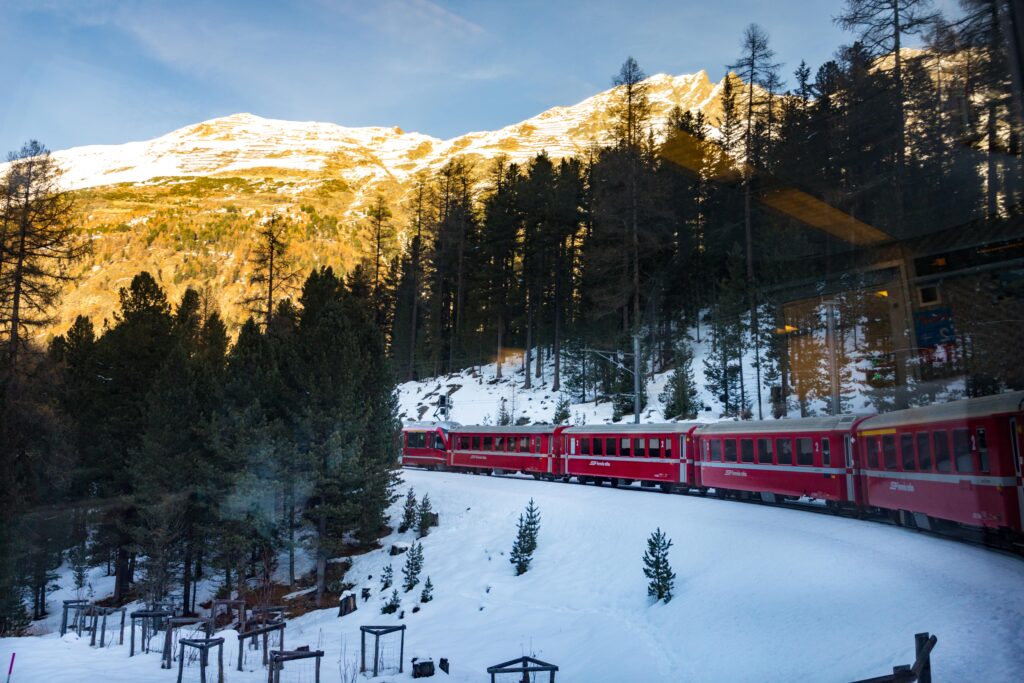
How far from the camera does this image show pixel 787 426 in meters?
19.8

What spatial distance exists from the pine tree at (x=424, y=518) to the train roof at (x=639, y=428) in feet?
24.3

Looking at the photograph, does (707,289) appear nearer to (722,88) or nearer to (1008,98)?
(722,88)

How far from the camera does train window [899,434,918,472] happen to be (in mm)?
14326

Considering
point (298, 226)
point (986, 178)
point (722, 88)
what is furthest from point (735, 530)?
point (298, 226)

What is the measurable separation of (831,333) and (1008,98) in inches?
928

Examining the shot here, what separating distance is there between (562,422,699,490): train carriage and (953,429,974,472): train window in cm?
1158

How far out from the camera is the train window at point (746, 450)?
21.0 metres

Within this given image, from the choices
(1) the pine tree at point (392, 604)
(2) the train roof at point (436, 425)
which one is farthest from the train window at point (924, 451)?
(2) the train roof at point (436, 425)

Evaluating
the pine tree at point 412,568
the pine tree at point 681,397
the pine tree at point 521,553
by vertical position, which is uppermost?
the pine tree at point 681,397

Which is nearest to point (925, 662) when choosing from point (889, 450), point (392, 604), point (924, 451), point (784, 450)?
point (924, 451)

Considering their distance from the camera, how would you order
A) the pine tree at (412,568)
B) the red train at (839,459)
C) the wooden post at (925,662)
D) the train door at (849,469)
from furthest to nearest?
1. the pine tree at (412,568)
2. the train door at (849,469)
3. the red train at (839,459)
4. the wooden post at (925,662)

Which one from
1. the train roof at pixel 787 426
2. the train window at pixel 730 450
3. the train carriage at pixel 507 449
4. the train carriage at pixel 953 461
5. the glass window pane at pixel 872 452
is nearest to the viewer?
the train carriage at pixel 953 461

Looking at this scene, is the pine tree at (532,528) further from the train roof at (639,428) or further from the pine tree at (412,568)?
the train roof at (639,428)

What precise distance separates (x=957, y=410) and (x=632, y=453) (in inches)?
582
